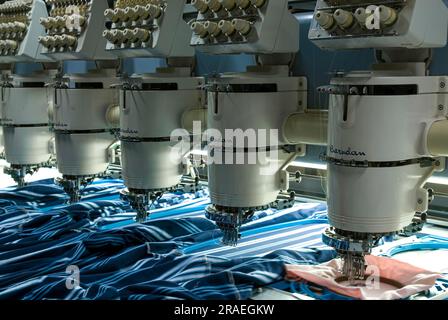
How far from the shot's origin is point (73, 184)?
4.21 meters

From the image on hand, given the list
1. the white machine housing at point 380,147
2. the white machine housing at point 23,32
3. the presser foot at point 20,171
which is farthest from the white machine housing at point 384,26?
the presser foot at point 20,171

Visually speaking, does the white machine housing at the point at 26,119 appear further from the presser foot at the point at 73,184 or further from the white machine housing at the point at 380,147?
the white machine housing at the point at 380,147

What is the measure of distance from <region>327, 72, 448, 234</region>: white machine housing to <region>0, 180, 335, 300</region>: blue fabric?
563 mm

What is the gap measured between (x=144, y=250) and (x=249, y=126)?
0.88m

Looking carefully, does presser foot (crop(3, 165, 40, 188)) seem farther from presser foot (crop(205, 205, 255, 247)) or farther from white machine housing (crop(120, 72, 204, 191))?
presser foot (crop(205, 205, 255, 247))

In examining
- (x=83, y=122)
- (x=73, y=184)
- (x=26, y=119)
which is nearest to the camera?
(x=83, y=122)

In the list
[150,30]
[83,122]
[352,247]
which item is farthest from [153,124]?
[352,247]

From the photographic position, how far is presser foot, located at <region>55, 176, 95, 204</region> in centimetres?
420

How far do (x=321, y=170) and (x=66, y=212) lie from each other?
66.9 inches

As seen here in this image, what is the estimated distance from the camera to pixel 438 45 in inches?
101

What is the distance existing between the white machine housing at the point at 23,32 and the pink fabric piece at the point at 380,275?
2.84 metres

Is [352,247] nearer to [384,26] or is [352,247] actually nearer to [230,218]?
[230,218]

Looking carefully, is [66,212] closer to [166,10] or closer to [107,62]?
[107,62]
